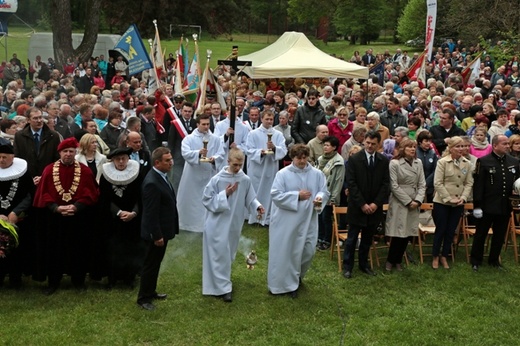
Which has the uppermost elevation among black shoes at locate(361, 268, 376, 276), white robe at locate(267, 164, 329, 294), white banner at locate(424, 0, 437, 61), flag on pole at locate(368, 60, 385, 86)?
white banner at locate(424, 0, 437, 61)

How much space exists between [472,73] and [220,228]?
1768 cm

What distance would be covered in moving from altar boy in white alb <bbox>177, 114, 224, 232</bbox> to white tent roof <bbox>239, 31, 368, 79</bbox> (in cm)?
843

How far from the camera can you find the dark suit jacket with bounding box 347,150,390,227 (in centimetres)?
916

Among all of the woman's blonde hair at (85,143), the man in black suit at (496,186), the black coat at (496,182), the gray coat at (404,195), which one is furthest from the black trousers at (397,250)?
the woman's blonde hair at (85,143)

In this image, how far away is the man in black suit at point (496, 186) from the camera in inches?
380

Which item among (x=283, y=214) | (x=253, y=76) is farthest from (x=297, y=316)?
(x=253, y=76)

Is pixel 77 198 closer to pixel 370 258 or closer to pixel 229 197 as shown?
pixel 229 197

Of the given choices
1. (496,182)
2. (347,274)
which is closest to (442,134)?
(496,182)

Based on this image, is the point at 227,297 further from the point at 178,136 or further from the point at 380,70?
the point at 380,70

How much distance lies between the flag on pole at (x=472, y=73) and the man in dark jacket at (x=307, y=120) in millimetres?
12188

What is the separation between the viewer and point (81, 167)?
8.22 metres

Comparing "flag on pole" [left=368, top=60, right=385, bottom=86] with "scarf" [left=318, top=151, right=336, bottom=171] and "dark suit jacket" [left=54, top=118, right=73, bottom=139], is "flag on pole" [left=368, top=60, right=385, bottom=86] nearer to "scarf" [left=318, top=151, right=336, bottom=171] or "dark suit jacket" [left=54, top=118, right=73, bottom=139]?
"scarf" [left=318, top=151, right=336, bottom=171]

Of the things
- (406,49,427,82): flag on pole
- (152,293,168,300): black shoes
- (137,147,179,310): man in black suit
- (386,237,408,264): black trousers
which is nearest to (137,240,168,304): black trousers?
(137,147,179,310): man in black suit

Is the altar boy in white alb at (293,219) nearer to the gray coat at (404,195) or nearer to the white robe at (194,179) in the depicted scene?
the gray coat at (404,195)
